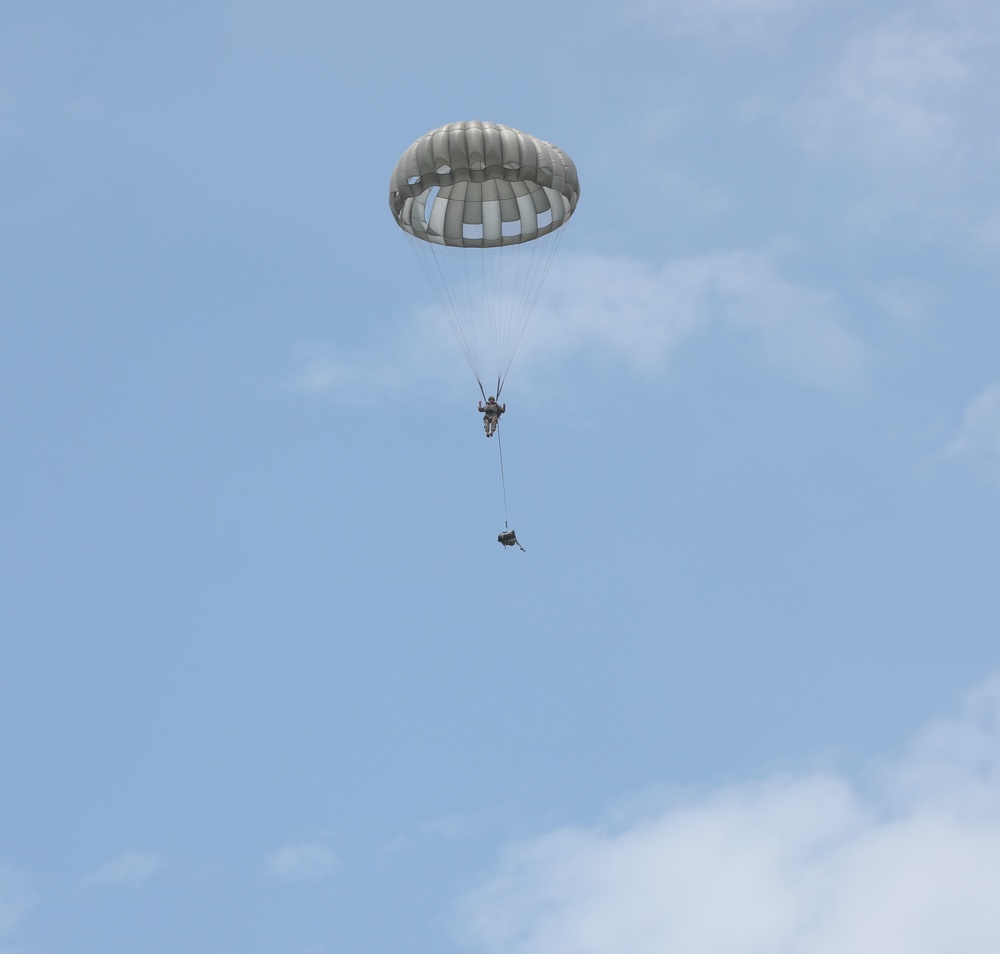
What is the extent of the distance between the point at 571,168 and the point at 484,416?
726 cm

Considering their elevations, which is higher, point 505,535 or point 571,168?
point 571,168

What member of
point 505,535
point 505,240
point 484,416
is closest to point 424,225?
point 505,240

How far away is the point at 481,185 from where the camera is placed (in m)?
52.6

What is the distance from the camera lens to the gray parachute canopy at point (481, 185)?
48531 mm

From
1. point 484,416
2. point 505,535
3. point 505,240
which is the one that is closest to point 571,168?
point 505,240

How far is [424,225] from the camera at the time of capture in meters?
52.3

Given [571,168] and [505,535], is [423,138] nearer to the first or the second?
[571,168]

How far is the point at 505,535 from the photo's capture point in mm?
46594

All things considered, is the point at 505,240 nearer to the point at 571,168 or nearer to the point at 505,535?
the point at 571,168

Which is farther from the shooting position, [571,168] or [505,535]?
[571,168]

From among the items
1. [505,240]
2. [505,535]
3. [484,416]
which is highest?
[505,240]

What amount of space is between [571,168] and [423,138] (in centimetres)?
412

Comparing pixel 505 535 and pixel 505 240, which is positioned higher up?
pixel 505 240

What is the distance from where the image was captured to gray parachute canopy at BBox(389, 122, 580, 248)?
4853 centimetres
